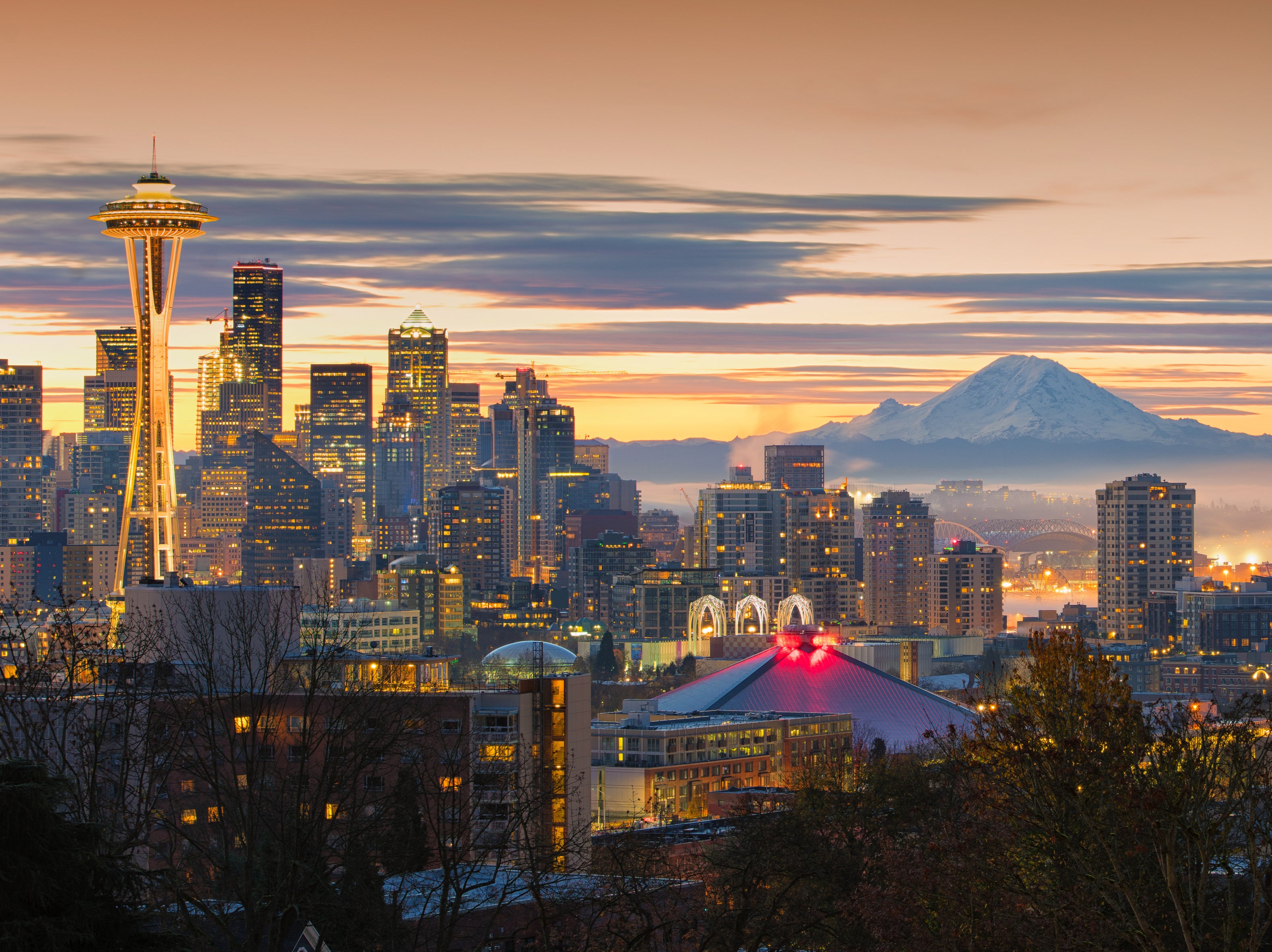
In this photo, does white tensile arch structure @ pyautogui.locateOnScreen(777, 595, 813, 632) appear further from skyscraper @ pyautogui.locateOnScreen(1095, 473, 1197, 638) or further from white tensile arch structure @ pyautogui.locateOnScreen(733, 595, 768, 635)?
skyscraper @ pyautogui.locateOnScreen(1095, 473, 1197, 638)

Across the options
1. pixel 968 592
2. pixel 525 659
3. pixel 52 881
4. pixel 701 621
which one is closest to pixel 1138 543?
pixel 968 592

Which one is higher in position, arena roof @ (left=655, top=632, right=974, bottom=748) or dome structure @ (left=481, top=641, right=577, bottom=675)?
dome structure @ (left=481, top=641, right=577, bottom=675)

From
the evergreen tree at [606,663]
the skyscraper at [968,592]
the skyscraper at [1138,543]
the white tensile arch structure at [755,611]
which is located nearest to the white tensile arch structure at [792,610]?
the white tensile arch structure at [755,611]

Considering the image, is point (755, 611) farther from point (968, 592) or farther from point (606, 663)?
point (968, 592)

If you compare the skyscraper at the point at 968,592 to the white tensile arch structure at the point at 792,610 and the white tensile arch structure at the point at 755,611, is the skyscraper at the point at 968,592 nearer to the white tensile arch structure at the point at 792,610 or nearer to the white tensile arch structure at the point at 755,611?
the white tensile arch structure at the point at 755,611

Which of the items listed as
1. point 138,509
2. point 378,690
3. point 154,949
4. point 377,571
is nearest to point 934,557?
point 377,571

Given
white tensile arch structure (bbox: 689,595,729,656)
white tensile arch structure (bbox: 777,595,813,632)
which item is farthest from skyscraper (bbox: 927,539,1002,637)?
white tensile arch structure (bbox: 777,595,813,632)

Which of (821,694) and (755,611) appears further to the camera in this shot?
(755,611)
